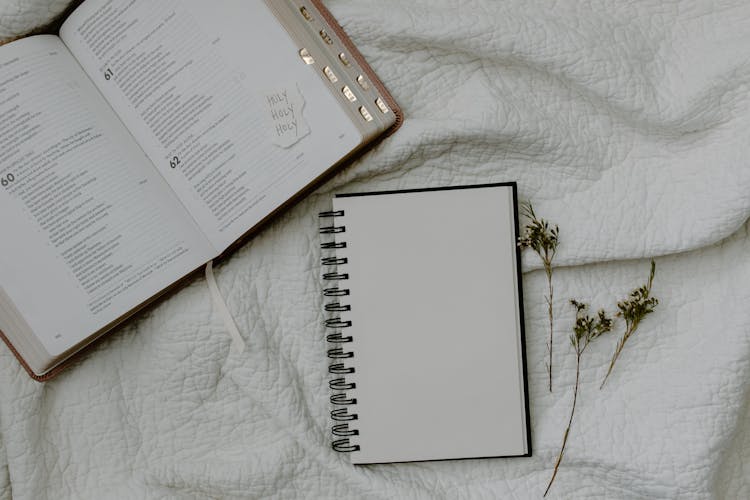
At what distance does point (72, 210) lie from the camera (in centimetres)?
67

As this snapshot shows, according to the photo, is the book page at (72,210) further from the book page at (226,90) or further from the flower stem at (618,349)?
the flower stem at (618,349)

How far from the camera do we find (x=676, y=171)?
0.72 m

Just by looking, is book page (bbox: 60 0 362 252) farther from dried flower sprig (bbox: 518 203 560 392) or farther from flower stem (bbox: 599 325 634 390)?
flower stem (bbox: 599 325 634 390)

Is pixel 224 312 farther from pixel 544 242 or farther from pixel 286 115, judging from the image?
pixel 544 242

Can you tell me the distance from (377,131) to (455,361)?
0.26 meters

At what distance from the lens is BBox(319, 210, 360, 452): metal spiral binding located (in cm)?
73

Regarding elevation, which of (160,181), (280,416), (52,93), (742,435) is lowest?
(742,435)

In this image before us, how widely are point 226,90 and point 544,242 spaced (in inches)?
14.7

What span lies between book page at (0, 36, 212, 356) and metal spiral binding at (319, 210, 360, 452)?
0.14 meters

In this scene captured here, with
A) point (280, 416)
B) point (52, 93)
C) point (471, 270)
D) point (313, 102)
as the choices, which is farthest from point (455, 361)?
point (52, 93)

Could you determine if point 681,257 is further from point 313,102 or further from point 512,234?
point 313,102

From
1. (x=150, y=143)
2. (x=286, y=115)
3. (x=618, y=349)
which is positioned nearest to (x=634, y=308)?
(x=618, y=349)

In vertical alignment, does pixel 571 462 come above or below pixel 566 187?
below

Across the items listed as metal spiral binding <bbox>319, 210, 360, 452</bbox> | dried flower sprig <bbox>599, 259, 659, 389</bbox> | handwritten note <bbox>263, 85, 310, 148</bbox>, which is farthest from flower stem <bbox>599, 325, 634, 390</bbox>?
handwritten note <bbox>263, 85, 310, 148</bbox>
